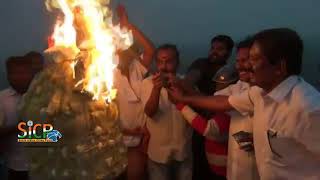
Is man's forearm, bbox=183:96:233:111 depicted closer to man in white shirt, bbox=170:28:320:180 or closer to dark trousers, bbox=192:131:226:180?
man in white shirt, bbox=170:28:320:180

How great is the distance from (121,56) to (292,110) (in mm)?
2354

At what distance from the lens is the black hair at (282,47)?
3.01 metres

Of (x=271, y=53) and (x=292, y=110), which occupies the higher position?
(x=271, y=53)

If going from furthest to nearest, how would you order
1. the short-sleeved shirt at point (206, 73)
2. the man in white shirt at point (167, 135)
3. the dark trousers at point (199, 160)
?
the short-sleeved shirt at point (206, 73) < the dark trousers at point (199, 160) < the man in white shirt at point (167, 135)

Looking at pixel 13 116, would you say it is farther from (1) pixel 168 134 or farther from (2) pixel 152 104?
(1) pixel 168 134

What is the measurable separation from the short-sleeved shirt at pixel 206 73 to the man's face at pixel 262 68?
2011 millimetres

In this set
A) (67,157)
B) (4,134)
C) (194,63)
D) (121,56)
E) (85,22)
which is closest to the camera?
(67,157)

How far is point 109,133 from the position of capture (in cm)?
292

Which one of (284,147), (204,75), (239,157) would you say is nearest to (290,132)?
(284,147)

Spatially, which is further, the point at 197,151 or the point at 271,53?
the point at 197,151

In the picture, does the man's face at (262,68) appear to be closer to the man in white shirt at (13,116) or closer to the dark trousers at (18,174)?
the man in white shirt at (13,116)

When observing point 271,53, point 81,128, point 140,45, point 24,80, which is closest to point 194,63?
point 140,45

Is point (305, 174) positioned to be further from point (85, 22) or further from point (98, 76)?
point (85, 22)

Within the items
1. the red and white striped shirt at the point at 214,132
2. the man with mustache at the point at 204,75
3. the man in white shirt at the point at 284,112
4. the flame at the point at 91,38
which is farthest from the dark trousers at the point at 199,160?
the flame at the point at 91,38
